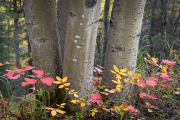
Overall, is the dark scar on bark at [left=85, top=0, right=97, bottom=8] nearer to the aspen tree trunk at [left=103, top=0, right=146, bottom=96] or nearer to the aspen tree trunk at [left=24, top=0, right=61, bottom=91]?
the aspen tree trunk at [left=103, top=0, right=146, bottom=96]

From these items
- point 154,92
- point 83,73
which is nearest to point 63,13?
point 83,73

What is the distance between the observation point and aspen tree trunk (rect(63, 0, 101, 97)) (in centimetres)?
108

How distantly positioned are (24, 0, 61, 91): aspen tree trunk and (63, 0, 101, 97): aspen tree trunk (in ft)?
0.75

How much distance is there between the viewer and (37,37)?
4.21 feet

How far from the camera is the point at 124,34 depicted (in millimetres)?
1263

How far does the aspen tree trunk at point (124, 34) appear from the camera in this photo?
1.21 meters

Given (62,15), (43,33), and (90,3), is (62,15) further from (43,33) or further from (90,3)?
(90,3)

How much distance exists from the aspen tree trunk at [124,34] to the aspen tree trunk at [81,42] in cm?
23

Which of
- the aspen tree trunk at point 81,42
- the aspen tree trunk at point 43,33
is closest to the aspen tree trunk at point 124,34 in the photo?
the aspen tree trunk at point 81,42

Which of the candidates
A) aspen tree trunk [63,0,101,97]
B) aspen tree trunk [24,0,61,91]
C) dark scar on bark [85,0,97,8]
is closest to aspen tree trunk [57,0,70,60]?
aspen tree trunk [24,0,61,91]

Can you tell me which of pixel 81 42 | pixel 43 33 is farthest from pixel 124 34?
pixel 43 33

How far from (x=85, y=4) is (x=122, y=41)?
0.53m

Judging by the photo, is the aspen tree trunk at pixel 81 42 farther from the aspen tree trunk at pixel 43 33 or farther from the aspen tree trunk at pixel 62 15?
the aspen tree trunk at pixel 62 15

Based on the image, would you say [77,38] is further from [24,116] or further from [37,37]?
[24,116]
